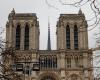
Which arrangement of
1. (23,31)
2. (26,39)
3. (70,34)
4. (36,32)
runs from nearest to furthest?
(70,34), (23,31), (26,39), (36,32)

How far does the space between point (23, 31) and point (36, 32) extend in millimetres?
2028

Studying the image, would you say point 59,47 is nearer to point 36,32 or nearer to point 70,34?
point 70,34

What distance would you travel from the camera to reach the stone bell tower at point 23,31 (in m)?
65.7

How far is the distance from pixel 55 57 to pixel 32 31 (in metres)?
5.30

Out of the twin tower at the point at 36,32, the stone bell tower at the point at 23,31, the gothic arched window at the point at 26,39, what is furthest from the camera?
the gothic arched window at the point at 26,39

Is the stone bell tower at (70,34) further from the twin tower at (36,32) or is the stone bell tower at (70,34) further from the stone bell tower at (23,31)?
the stone bell tower at (23,31)

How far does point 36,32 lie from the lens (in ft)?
220

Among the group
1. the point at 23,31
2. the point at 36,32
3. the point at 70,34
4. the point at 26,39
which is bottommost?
the point at 26,39

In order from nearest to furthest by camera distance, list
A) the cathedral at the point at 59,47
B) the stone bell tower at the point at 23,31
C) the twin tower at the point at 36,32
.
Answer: the cathedral at the point at 59,47, the twin tower at the point at 36,32, the stone bell tower at the point at 23,31

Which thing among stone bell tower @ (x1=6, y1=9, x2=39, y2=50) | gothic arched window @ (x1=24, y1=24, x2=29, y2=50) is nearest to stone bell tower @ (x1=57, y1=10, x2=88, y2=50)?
stone bell tower @ (x1=6, y1=9, x2=39, y2=50)

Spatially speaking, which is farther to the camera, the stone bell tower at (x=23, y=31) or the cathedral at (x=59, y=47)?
the stone bell tower at (x=23, y=31)

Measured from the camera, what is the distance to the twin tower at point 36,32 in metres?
65.6

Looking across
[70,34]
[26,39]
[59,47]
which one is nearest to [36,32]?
[26,39]

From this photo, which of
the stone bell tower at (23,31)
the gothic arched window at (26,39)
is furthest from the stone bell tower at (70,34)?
the gothic arched window at (26,39)
